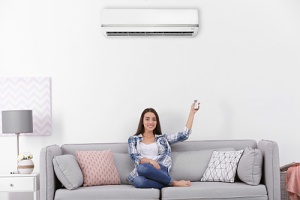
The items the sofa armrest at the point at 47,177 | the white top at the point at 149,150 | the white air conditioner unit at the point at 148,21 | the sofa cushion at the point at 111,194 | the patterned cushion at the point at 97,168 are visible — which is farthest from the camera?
the white air conditioner unit at the point at 148,21

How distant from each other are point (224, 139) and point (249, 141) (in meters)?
0.45

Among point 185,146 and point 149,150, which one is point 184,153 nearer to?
point 185,146

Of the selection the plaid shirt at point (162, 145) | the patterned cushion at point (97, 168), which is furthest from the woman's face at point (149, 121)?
the patterned cushion at point (97, 168)

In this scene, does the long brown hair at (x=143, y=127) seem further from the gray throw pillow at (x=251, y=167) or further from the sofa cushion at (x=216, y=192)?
the gray throw pillow at (x=251, y=167)

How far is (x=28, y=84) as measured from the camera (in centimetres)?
571

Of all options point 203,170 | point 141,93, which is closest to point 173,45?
point 141,93

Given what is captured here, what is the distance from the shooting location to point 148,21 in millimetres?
5652

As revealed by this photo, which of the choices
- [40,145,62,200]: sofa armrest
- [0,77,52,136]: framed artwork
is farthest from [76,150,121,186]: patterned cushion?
[0,77,52,136]: framed artwork

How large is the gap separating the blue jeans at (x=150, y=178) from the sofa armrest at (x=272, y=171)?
0.89 meters

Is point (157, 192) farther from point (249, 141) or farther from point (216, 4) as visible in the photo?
point (216, 4)

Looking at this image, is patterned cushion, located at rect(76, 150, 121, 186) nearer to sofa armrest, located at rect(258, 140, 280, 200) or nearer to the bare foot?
the bare foot

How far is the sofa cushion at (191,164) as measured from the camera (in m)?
5.12

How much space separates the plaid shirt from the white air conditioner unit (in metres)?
1.15

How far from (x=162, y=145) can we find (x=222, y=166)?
25.6 inches
